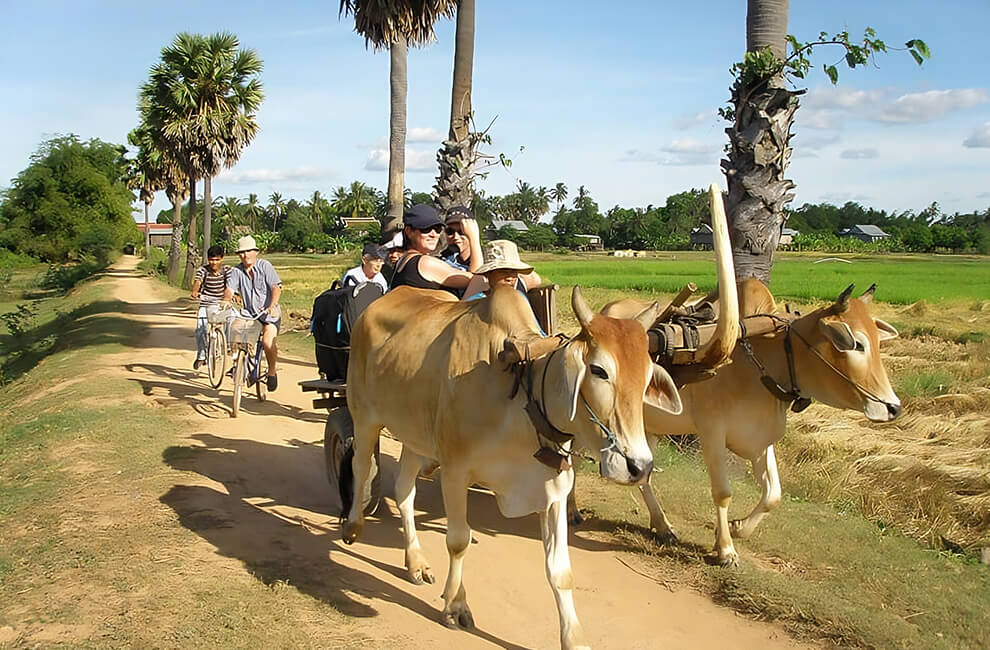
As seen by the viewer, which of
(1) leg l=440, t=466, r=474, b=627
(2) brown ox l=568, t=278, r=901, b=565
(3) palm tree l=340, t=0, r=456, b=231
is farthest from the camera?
(3) palm tree l=340, t=0, r=456, b=231

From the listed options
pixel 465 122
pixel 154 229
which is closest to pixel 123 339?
pixel 465 122

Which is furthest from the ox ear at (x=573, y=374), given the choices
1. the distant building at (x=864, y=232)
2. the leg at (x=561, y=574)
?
the distant building at (x=864, y=232)

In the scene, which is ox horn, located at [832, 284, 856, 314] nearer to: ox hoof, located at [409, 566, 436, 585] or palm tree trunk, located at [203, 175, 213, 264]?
ox hoof, located at [409, 566, 436, 585]

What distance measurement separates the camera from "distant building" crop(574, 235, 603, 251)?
91.1m

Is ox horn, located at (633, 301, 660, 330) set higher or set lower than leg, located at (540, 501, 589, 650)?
higher

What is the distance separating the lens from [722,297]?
16.0 feet

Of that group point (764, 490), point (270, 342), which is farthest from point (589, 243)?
point (764, 490)

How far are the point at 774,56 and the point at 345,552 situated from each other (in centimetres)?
579

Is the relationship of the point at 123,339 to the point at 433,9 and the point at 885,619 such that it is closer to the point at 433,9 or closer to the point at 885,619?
the point at 433,9

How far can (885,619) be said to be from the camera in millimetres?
5141

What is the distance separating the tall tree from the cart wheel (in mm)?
4044

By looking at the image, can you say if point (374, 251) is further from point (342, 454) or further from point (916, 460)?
point (916, 460)

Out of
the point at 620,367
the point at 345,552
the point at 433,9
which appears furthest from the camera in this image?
the point at 433,9

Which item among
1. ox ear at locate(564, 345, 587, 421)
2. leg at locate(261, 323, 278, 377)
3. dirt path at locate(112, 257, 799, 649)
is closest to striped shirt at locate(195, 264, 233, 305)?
leg at locate(261, 323, 278, 377)
